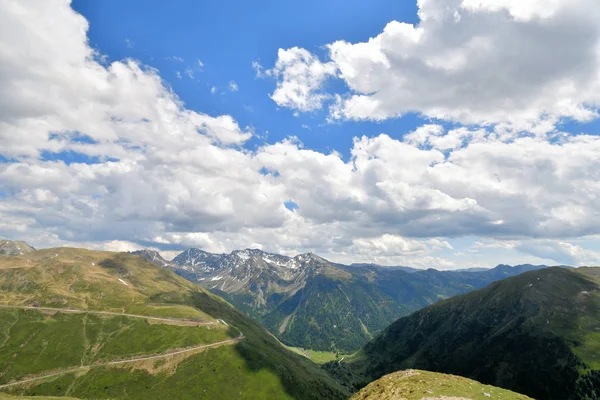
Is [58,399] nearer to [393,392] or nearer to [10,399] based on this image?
[10,399]

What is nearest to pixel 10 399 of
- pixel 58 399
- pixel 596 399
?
pixel 58 399

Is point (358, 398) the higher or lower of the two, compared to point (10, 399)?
higher

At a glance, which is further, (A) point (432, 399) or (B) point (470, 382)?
(B) point (470, 382)

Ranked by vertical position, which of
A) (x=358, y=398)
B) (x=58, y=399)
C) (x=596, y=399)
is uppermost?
(x=358, y=398)

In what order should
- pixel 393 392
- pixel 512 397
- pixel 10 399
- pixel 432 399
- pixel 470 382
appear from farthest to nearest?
pixel 10 399
pixel 470 382
pixel 512 397
pixel 393 392
pixel 432 399

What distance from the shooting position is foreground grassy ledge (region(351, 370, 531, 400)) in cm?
3191

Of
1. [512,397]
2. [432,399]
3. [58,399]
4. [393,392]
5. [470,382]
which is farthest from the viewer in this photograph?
[58,399]

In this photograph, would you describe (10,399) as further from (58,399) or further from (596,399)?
(596,399)

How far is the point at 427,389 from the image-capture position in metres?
33.0

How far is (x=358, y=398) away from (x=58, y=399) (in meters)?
142

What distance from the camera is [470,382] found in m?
38.4

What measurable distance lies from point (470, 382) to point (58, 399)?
149109mm

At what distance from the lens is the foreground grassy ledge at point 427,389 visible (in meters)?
31.9

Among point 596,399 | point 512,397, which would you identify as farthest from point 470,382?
point 596,399
